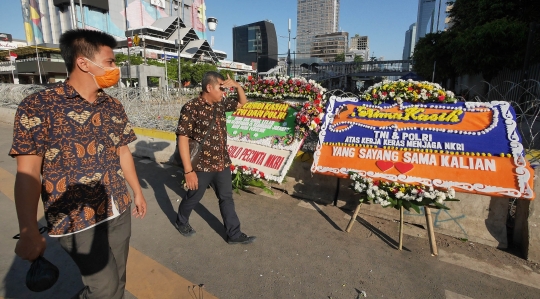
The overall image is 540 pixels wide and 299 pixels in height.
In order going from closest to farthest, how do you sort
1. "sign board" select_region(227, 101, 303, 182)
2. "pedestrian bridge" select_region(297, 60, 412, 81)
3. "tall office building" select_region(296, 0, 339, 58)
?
"sign board" select_region(227, 101, 303, 182)
"pedestrian bridge" select_region(297, 60, 412, 81)
"tall office building" select_region(296, 0, 339, 58)

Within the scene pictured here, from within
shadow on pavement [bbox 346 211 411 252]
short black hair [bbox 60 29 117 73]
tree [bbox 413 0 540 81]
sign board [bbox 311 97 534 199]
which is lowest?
shadow on pavement [bbox 346 211 411 252]

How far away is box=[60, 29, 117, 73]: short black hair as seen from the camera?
1638mm

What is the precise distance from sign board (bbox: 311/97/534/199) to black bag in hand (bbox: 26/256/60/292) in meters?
2.83

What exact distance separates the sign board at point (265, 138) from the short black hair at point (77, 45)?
2.75m

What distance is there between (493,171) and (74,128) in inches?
139

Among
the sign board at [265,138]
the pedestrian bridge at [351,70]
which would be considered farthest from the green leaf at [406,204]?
the pedestrian bridge at [351,70]

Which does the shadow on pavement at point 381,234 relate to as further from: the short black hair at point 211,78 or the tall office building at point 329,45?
the tall office building at point 329,45

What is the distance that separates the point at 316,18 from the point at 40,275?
540ft

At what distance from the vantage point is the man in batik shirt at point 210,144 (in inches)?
117

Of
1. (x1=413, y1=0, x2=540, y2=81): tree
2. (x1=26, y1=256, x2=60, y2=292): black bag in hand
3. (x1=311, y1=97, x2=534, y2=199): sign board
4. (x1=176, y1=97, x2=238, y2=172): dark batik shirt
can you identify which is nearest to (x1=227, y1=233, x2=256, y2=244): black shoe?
(x1=176, y1=97, x2=238, y2=172): dark batik shirt

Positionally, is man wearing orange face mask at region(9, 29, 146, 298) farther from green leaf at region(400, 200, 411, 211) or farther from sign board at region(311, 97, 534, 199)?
green leaf at region(400, 200, 411, 211)

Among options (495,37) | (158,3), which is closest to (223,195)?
(495,37)

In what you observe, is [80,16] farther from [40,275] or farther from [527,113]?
[40,275]

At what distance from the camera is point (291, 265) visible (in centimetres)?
277
